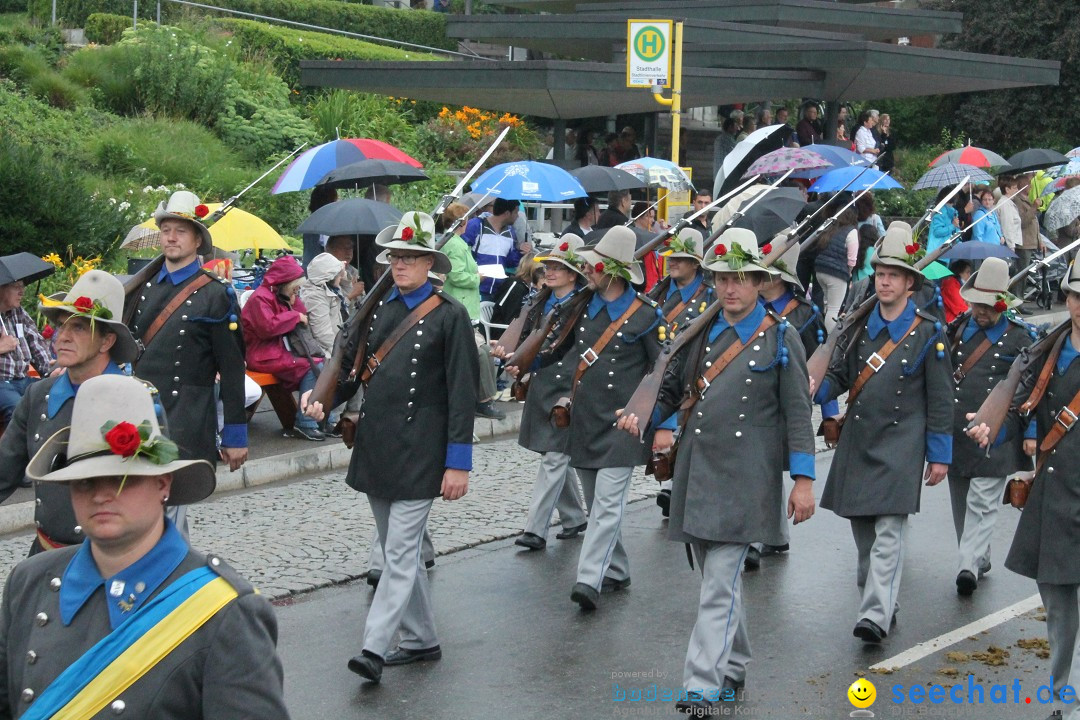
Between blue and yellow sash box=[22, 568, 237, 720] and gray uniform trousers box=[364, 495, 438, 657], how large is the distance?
12.0 ft

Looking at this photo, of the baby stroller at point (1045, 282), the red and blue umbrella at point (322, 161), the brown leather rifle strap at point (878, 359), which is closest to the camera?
the brown leather rifle strap at point (878, 359)

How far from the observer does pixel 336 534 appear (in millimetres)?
9617

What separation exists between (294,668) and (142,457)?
13.0 feet

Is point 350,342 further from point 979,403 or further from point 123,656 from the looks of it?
point 123,656

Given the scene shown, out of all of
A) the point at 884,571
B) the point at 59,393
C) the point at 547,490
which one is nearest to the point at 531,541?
the point at 547,490

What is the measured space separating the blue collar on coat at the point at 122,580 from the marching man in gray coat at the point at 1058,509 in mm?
4289

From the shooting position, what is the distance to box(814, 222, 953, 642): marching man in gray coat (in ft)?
25.7

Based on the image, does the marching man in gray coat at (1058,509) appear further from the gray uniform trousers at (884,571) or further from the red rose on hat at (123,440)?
the red rose on hat at (123,440)

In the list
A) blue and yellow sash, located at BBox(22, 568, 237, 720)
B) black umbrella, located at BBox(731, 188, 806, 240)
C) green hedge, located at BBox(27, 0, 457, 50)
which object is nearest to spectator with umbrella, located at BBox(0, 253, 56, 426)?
black umbrella, located at BBox(731, 188, 806, 240)

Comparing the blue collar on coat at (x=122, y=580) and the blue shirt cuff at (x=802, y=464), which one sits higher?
the blue collar on coat at (x=122, y=580)

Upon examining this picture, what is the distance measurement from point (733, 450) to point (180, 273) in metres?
2.98

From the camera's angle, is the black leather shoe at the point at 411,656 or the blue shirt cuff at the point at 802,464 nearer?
the blue shirt cuff at the point at 802,464

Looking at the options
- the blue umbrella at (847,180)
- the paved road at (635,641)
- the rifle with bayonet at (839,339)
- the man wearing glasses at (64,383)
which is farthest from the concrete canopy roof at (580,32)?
the man wearing glasses at (64,383)

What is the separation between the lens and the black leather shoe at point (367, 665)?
6797mm
